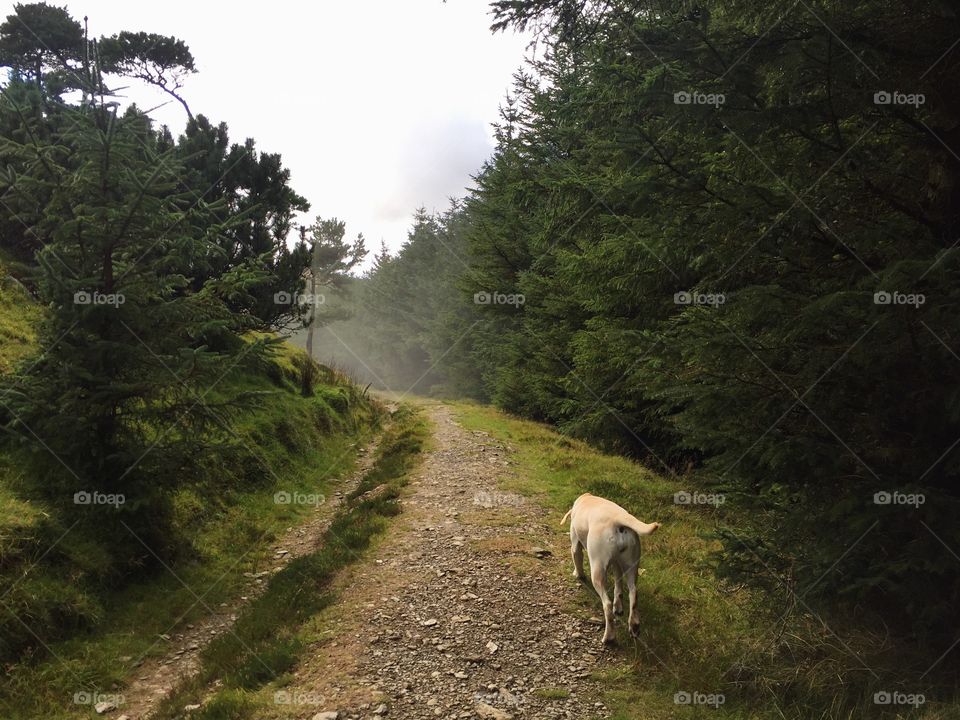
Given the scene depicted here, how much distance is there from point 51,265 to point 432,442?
10.3 m

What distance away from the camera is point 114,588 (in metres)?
7.32

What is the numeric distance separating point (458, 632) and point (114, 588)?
485cm

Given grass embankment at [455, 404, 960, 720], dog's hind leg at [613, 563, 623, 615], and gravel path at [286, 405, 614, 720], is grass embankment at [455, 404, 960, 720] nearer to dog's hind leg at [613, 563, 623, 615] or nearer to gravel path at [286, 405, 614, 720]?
dog's hind leg at [613, 563, 623, 615]

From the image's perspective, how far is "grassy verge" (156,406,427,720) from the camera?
507 cm

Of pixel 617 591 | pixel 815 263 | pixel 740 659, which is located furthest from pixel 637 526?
pixel 815 263

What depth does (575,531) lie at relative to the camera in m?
6.73

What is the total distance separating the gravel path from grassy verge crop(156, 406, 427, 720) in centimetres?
28

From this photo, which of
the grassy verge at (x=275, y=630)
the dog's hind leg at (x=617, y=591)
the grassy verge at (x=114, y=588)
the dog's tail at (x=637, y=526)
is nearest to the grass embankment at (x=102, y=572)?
the grassy verge at (x=114, y=588)

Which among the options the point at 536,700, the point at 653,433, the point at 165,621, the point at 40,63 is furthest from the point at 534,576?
the point at 40,63

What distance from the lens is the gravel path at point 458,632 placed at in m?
4.84

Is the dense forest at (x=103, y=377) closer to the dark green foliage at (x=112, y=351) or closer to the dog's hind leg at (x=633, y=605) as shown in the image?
the dark green foliage at (x=112, y=351)

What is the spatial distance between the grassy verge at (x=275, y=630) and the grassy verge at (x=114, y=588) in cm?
96

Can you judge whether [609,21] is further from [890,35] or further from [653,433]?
[653,433]

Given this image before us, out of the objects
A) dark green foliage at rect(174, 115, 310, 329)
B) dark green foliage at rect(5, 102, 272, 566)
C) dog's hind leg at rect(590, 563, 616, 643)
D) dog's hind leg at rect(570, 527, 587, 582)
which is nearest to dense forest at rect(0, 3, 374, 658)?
dark green foliage at rect(5, 102, 272, 566)
